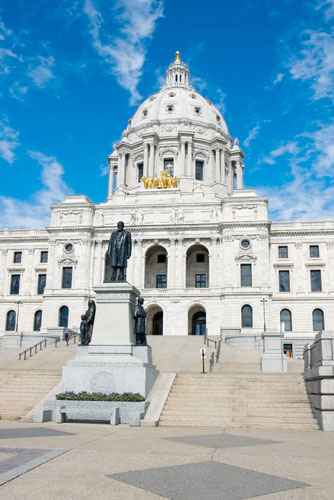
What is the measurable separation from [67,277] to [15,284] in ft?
32.4

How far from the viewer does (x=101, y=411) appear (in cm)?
1941

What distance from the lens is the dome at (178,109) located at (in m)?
89.1

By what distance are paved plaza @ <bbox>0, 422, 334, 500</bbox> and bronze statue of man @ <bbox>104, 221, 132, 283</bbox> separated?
8420 mm

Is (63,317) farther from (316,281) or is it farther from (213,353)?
(316,281)

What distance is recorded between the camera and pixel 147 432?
17.0 metres

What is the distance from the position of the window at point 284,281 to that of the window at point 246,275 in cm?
578

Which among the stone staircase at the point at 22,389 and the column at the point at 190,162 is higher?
the column at the point at 190,162

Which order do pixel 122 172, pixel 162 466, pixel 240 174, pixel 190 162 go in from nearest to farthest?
pixel 162 466
pixel 190 162
pixel 122 172
pixel 240 174

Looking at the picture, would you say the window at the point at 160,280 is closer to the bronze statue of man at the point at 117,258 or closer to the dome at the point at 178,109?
the dome at the point at 178,109

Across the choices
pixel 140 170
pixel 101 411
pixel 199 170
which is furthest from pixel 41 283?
pixel 101 411

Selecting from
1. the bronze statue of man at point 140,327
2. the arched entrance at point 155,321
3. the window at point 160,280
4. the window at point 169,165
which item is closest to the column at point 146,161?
the window at point 169,165

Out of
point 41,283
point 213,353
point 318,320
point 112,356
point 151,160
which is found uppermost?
point 151,160

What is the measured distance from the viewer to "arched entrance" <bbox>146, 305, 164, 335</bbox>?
6638 cm

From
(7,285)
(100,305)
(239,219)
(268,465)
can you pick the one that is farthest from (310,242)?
(268,465)
